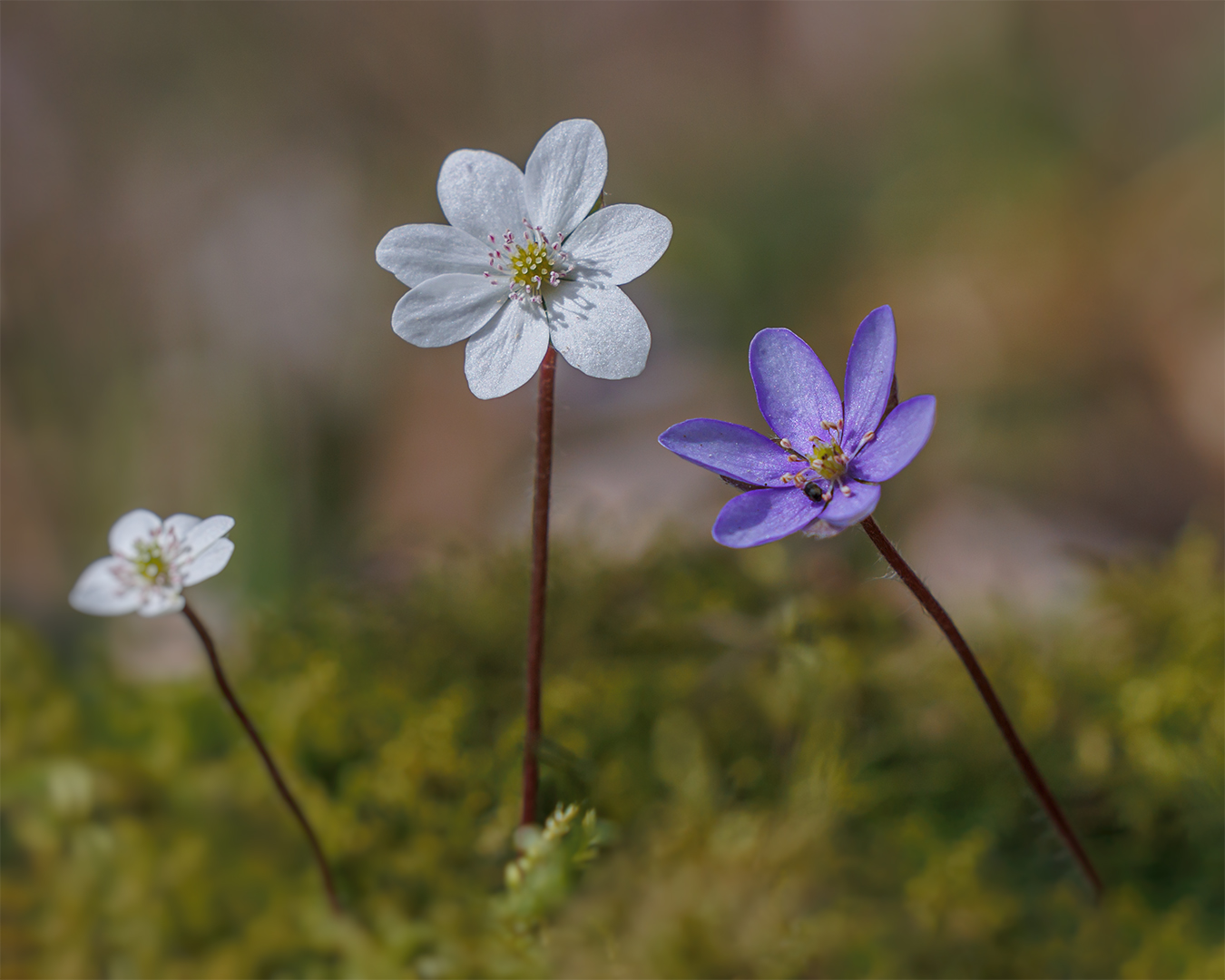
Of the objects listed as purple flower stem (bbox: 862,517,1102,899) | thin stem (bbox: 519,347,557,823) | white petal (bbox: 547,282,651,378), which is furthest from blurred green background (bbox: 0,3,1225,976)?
white petal (bbox: 547,282,651,378)

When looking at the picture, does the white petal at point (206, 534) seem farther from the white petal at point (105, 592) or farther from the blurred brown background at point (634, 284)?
the blurred brown background at point (634, 284)

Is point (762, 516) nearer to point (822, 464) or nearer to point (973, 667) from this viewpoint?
point (822, 464)

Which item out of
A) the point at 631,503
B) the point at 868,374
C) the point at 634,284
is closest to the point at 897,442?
the point at 868,374

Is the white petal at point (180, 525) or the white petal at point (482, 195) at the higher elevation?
the white petal at point (482, 195)

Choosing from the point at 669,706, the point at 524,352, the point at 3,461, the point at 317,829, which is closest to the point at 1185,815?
the point at 669,706

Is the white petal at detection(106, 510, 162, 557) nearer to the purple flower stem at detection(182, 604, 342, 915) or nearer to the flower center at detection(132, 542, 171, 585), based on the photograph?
the flower center at detection(132, 542, 171, 585)

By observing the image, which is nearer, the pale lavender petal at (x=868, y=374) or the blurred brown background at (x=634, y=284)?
the pale lavender petal at (x=868, y=374)

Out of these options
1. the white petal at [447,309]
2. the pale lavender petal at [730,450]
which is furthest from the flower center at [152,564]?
the pale lavender petal at [730,450]
